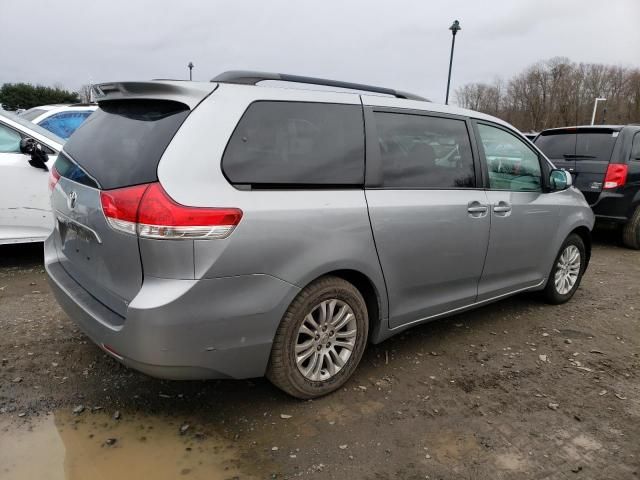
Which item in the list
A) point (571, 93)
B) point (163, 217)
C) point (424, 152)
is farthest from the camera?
point (571, 93)

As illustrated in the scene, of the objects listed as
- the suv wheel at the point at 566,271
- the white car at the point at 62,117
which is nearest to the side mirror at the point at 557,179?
the suv wheel at the point at 566,271

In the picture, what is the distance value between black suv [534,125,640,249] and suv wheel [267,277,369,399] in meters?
5.67

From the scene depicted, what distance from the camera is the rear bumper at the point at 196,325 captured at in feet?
7.29

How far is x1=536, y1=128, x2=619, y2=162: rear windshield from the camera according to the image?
712 cm

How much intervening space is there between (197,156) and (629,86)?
6756 cm

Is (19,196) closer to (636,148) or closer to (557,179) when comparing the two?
(557,179)

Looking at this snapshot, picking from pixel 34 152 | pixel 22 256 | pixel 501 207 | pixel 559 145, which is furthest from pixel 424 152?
pixel 559 145

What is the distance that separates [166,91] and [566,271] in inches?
154

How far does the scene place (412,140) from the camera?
126 inches

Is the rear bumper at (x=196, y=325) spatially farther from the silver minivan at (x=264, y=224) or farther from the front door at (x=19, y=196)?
the front door at (x=19, y=196)

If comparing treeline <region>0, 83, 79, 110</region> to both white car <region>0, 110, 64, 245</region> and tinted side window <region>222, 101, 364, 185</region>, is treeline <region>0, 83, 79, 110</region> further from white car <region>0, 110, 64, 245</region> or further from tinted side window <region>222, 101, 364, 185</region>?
tinted side window <region>222, 101, 364, 185</region>

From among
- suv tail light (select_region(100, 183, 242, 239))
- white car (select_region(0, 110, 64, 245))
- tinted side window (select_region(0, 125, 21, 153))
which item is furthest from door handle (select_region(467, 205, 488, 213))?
tinted side window (select_region(0, 125, 21, 153))

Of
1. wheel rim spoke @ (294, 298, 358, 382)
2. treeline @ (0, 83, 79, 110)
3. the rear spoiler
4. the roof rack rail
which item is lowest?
wheel rim spoke @ (294, 298, 358, 382)

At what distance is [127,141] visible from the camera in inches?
99.3
